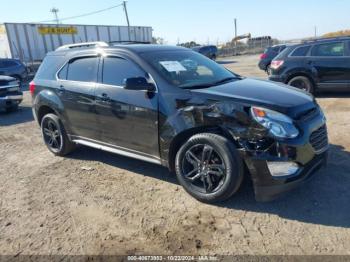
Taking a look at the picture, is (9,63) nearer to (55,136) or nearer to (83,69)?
(55,136)

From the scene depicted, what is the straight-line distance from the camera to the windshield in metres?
4.17

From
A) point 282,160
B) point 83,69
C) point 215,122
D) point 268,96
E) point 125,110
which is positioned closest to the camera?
point 282,160

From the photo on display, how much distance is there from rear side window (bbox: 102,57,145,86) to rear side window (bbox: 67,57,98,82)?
24 centimetres

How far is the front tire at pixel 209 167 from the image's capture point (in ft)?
11.6

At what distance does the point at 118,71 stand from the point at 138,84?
2.13 feet

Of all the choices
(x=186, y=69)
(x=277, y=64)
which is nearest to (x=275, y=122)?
(x=186, y=69)

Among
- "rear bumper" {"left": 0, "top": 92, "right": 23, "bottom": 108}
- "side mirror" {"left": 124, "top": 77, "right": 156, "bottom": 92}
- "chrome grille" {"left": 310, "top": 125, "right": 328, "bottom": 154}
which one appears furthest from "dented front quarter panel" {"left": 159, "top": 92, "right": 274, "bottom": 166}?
"rear bumper" {"left": 0, "top": 92, "right": 23, "bottom": 108}

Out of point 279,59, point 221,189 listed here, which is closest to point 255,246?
point 221,189

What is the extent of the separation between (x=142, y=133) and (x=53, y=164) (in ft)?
6.60

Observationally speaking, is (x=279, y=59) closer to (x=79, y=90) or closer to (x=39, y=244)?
(x=79, y=90)

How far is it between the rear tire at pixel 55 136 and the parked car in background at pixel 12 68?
1288 centimetres

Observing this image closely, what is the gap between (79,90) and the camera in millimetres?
4969

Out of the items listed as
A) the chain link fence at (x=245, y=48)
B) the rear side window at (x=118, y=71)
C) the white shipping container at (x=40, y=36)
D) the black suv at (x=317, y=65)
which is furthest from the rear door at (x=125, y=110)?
the chain link fence at (x=245, y=48)

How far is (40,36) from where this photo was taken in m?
32.5
